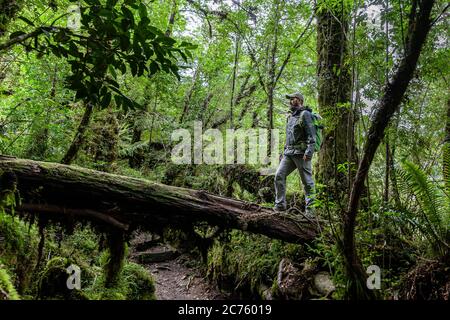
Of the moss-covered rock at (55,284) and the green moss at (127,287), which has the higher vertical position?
the moss-covered rock at (55,284)

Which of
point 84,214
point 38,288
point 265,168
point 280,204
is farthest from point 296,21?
point 38,288

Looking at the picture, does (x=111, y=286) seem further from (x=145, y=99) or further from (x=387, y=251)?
(x=145, y=99)

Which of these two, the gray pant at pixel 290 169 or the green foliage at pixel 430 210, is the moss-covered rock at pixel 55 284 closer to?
the gray pant at pixel 290 169

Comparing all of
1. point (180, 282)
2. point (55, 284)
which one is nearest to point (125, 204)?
point (55, 284)

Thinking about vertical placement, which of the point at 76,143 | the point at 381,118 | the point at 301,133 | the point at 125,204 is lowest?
the point at 125,204

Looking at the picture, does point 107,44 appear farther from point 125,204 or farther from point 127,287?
point 127,287

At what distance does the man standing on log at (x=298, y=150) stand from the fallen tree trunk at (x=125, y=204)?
0.83 m

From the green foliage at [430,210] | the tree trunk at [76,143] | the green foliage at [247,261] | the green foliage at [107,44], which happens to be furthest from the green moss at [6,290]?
the tree trunk at [76,143]

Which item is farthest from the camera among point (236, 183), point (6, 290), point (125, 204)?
point (236, 183)

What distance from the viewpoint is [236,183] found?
9.68 m

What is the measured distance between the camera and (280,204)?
605 centimetres

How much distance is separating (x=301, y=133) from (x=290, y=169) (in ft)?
2.60

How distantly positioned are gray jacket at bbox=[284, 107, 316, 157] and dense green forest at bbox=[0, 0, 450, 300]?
327 millimetres

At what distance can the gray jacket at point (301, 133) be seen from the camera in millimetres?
5746
